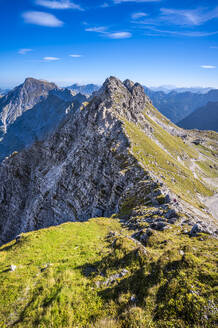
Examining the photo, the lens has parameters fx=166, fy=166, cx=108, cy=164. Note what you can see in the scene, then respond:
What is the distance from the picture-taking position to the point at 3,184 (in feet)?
Result: 305

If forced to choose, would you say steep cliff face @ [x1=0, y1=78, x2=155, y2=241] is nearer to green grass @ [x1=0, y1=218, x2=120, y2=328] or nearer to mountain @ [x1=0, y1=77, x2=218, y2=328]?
mountain @ [x1=0, y1=77, x2=218, y2=328]

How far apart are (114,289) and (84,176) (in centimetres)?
5179

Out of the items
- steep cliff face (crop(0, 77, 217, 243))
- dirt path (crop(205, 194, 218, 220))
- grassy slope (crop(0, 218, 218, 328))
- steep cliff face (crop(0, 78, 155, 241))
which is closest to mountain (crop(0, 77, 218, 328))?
grassy slope (crop(0, 218, 218, 328))

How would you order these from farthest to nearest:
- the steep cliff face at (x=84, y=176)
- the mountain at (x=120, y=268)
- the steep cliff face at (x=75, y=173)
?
the steep cliff face at (x=75, y=173)
the steep cliff face at (x=84, y=176)
the mountain at (x=120, y=268)

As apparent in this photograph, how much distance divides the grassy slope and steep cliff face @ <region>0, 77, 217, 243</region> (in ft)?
42.8

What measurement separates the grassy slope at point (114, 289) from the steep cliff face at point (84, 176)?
1306 cm

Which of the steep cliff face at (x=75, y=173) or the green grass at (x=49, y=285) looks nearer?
the green grass at (x=49, y=285)

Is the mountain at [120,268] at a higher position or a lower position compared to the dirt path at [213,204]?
higher

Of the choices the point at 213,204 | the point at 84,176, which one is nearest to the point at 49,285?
the point at 84,176

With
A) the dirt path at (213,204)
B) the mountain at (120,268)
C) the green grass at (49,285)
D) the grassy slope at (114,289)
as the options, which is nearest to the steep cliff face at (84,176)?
the mountain at (120,268)

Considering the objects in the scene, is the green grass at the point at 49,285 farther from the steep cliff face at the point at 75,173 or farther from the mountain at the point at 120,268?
the steep cliff face at the point at 75,173

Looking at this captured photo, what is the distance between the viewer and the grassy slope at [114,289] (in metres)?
8.51

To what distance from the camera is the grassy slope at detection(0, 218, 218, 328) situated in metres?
8.51

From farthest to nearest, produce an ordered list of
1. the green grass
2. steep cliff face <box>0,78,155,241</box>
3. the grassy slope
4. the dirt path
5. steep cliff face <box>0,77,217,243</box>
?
the dirt path, steep cliff face <box>0,78,155,241</box>, steep cliff face <box>0,77,217,243</box>, the green grass, the grassy slope
